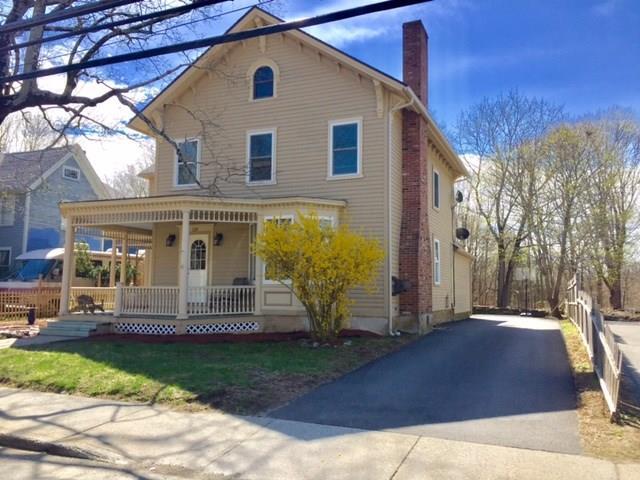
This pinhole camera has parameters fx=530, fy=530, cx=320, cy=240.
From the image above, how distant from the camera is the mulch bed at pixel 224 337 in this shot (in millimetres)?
13305

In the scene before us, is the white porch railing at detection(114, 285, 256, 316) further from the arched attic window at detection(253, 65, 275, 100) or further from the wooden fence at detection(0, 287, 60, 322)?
the wooden fence at detection(0, 287, 60, 322)

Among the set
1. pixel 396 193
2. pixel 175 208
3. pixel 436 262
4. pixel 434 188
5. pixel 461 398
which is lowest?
pixel 461 398

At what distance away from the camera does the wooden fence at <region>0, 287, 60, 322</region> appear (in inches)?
773

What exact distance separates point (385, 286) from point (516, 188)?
20381mm

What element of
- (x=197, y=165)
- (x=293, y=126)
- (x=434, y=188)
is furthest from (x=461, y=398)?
(x=197, y=165)

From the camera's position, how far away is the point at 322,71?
15766 millimetres

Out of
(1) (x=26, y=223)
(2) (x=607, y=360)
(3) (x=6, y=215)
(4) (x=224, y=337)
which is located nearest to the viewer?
(2) (x=607, y=360)

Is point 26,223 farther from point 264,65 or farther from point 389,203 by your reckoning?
point 389,203

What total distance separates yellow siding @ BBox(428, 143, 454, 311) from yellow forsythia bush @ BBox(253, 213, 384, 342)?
20.4 feet

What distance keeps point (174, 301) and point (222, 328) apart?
63.9 inches

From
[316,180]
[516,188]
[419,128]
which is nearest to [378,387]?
[316,180]

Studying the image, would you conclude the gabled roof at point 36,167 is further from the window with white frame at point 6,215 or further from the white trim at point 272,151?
the white trim at point 272,151

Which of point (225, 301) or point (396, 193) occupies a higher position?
point (396, 193)

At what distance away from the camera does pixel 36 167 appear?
28375mm
